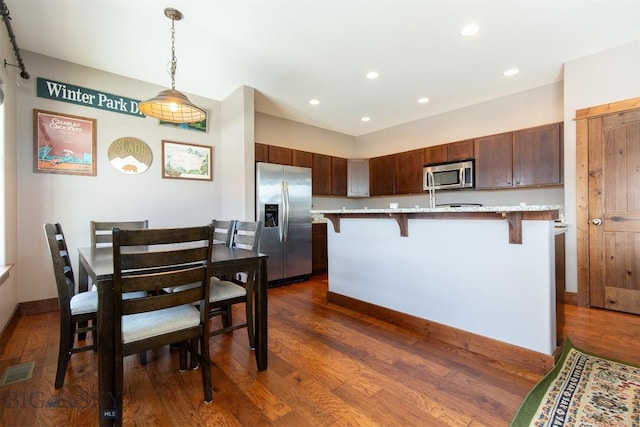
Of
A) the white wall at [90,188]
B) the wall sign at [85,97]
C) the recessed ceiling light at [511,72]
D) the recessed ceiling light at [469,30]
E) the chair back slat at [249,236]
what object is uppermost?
the recessed ceiling light at [511,72]

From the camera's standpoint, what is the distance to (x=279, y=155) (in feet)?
15.4

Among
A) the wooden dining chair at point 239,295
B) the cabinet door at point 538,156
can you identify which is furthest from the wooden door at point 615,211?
the wooden dining chair at point 239,295

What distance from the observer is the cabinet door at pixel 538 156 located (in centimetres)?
365

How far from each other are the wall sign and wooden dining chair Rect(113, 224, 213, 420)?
2844 millimetres

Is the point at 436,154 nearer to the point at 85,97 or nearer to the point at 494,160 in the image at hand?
the point at 494,160

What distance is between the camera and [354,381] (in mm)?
1789

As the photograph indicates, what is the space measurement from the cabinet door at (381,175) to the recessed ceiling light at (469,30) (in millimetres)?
2804

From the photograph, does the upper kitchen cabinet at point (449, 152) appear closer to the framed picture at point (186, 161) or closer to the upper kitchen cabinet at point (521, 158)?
the upper kitchen cabinet at point (521, 158)

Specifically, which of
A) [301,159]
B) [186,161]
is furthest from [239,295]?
→ [301,159]

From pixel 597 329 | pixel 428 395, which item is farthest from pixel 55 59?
pixel 597 329

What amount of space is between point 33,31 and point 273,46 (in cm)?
227

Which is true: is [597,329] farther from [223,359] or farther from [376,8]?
[376,8]

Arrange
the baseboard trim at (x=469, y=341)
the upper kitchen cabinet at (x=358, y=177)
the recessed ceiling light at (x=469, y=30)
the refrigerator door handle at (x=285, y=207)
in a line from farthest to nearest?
the upper kitchen cabinet at (x=358, y=177), the refrigerator door handle at (x=285, y=207), the recessed ceiling light at (x=469, y=30), the baseboard trim at (x=469, y=341)

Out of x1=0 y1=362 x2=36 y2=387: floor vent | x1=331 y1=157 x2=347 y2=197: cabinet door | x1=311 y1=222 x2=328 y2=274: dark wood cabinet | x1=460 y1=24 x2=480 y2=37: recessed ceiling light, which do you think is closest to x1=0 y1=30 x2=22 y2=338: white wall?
x1=0 y1=362 x2=36 y2=387: floor vent
